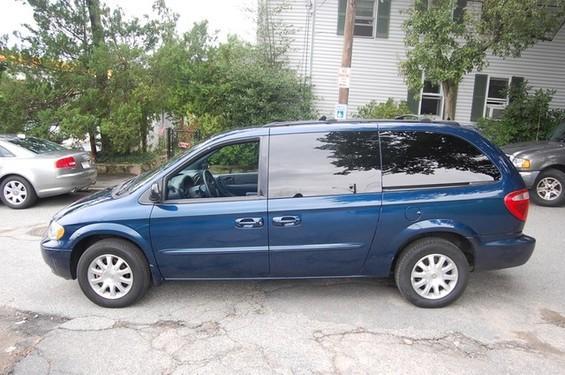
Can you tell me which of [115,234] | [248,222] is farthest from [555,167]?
[115,234]

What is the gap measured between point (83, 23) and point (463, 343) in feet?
37.5

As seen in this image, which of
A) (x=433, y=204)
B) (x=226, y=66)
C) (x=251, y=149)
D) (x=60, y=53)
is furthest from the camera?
(x=226, y=66)

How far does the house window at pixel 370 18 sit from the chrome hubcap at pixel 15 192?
35.2 ft

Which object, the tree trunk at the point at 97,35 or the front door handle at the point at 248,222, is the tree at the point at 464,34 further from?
the front door handle at the point at 248,222

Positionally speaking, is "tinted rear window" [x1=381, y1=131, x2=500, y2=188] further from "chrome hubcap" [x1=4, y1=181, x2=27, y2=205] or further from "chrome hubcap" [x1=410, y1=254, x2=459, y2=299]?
"chrome hubcap" [x1=4, y1=181, x2=27, y2=205]

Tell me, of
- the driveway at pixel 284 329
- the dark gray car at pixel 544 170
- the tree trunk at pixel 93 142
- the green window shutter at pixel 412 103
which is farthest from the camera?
the green window shutter at pixel 412 103

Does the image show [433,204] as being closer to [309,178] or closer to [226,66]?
[309,178]

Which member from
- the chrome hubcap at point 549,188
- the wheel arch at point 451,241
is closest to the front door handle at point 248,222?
the wheel arch at point 451,241

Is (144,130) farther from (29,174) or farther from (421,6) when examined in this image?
(421,6)

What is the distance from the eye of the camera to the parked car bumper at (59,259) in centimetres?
382

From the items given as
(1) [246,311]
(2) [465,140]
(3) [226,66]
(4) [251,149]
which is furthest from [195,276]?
(3) [226,66]

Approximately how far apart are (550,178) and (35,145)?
32.7 ft

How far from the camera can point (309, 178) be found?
3729mm

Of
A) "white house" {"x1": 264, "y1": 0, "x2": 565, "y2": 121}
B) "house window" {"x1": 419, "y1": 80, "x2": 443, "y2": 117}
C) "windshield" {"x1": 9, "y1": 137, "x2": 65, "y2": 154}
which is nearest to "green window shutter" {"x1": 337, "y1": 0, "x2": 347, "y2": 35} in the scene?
"white house" {"x1": 264, "y1": 0, "x2": 565, "y2": 121}
